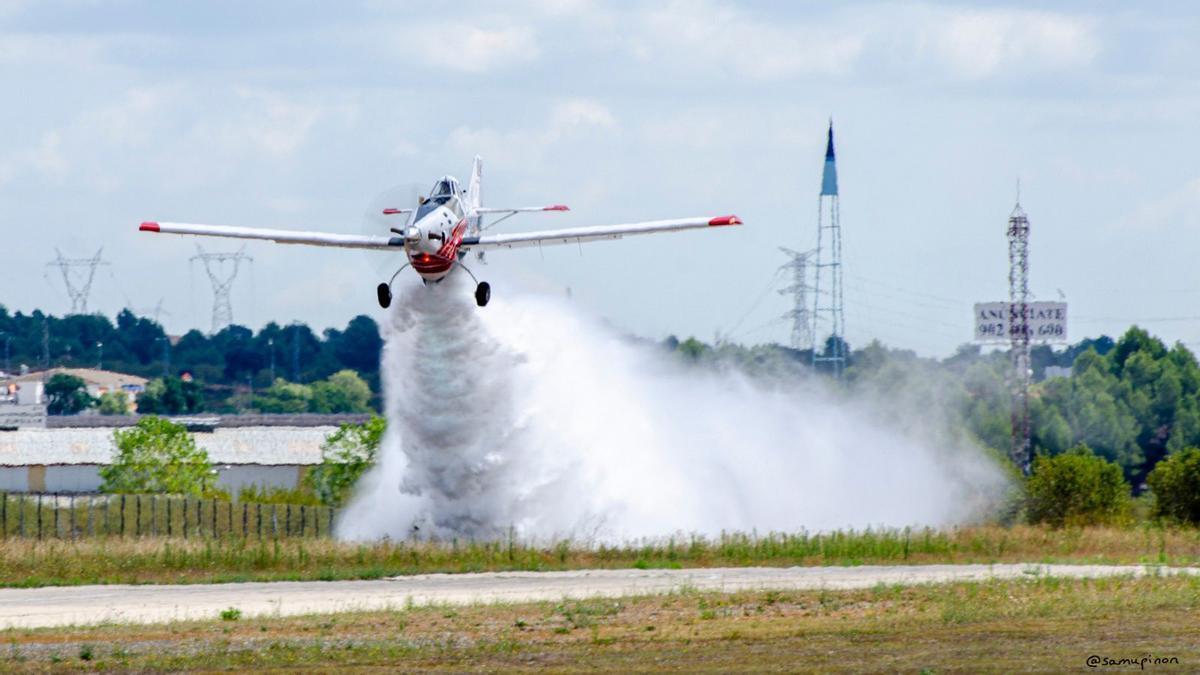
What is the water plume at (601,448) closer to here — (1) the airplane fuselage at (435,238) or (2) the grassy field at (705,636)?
(1) the airplane fuselage at (435,238)

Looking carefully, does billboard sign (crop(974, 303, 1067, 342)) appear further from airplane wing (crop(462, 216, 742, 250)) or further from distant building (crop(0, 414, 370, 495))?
airplane wing (crop(462, 216, 742, 250))

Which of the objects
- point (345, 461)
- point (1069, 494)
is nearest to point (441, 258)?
point (1069, 494)

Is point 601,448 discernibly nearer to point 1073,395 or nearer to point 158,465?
point 158,465

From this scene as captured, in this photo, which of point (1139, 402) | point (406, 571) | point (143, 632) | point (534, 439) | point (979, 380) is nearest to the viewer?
point (143, 632)

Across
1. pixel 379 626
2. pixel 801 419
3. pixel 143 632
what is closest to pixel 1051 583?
pixel 379 626

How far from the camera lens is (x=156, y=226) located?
54844 mm

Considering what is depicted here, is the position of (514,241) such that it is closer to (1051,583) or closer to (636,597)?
(636,597)

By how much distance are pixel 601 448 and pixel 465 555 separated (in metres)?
17.3

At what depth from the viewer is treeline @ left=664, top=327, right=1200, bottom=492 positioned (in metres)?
113

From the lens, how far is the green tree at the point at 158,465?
104250 millimetres

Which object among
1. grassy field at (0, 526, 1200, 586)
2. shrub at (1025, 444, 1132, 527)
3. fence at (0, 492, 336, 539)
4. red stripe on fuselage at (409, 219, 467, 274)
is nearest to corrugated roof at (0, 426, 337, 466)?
fence at (0, 492, 336, 539)

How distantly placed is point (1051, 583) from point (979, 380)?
101 m

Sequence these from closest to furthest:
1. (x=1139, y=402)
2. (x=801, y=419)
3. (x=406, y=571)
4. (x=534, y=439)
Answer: (x=406, y=571)
(x=534, y=439)
(x=801, y=419)
(x=1139, y=402)

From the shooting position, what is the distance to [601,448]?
70.5 metres
